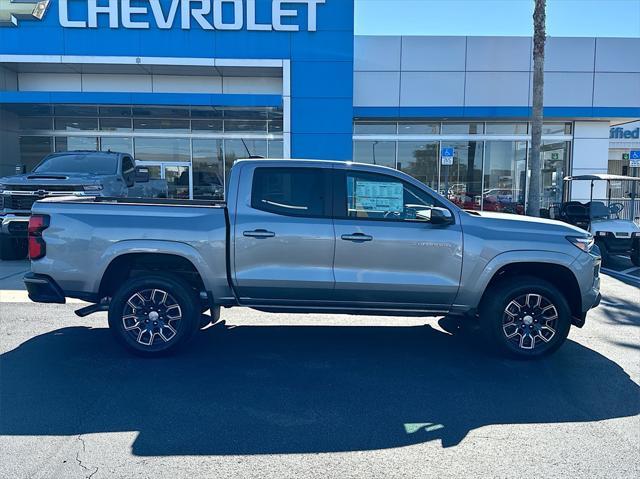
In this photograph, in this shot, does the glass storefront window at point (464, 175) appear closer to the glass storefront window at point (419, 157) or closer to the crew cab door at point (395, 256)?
the glass storefront window at point (419, 157)

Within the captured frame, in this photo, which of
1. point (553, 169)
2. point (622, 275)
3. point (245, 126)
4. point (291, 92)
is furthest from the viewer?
point (553, 169)

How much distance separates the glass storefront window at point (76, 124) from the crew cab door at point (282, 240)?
15.6 m

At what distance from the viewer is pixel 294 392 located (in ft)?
14.5

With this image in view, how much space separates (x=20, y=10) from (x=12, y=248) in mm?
8399

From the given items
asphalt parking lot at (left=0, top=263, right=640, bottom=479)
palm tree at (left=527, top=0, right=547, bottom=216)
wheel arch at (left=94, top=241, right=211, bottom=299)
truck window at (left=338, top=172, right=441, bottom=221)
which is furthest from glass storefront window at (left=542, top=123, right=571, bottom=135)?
wheel arch at (left=94, top=241, right=211, bottom=299)

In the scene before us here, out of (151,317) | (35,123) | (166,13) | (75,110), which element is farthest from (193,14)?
(151,317)

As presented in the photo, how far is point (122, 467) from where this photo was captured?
3.25 meters

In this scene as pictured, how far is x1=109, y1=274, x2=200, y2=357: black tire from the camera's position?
5.18m

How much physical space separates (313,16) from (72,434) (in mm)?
14571

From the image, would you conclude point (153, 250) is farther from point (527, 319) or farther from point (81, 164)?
point (81, 164)

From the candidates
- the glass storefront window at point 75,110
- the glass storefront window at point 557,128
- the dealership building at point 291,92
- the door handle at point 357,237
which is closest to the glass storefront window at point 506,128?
the dealership building at point 291,92

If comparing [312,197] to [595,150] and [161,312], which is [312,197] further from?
[595,150]

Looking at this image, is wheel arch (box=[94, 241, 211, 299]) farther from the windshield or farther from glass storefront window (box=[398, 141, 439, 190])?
glass storefront window (box=[398, 141, 439, 190])

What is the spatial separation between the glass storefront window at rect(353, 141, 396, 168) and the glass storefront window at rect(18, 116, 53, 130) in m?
11.1
